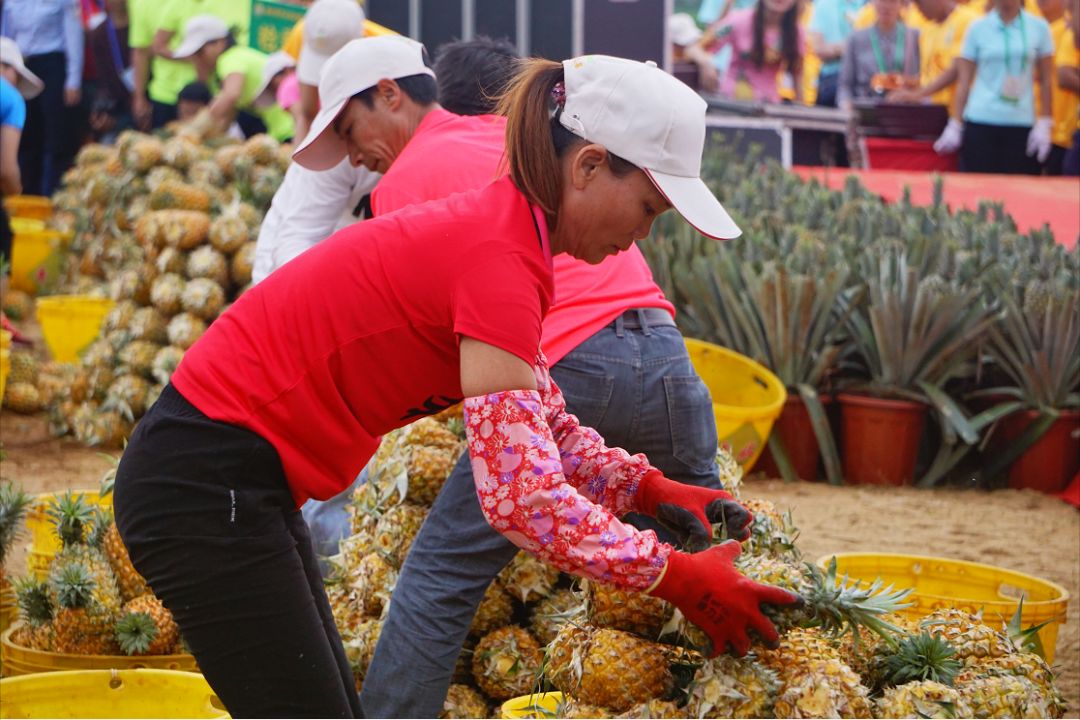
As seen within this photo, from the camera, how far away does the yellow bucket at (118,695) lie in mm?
3152

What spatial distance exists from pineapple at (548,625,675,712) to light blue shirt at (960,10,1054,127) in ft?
31.4

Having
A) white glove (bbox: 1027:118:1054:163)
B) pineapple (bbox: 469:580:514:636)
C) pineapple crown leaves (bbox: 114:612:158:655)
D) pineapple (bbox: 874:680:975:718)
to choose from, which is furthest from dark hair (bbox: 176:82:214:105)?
pineapple (bbox: 874:680:975:718)

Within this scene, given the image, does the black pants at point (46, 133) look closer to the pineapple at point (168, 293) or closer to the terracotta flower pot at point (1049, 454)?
the pineapple at point (168, 293)

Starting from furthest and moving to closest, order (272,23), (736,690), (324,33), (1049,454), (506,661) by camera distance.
Result: (272,23), (1049,454), (324,33), (506,661), (736,690)

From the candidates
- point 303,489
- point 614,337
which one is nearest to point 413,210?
point 303,489

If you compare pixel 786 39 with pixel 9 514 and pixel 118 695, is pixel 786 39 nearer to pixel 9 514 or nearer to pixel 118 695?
pixel 9 514

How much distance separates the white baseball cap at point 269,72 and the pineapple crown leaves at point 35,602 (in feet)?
20.9

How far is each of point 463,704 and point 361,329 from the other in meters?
1.52

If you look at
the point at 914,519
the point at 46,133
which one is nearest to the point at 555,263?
the point at 914,519

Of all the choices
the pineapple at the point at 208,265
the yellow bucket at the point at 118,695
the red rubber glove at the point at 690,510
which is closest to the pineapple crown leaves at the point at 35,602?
the yellow bucket at the point at 118,695

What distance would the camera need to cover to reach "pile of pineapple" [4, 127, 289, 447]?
7039mm

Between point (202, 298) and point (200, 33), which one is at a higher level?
point (200, 33)

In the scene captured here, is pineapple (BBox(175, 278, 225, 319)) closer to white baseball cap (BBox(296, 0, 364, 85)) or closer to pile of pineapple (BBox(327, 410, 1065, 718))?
white baseball cap (BBox(296, 0, 364, 85))

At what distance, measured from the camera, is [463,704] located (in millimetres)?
3422
